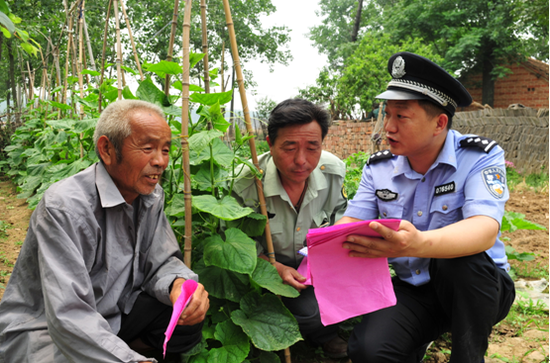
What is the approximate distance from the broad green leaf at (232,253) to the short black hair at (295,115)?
1.99 ft

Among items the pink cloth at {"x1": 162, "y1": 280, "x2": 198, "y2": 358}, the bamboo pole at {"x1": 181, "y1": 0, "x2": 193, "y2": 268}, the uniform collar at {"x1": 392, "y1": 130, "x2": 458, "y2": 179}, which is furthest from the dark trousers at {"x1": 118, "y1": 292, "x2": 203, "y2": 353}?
the uniform collar at {"x1": 392, "y1": 130, "x2": 458, "y2": 179}

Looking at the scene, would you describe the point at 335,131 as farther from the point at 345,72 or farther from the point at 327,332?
the point at 327,332

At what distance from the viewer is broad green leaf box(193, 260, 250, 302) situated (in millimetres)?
1929

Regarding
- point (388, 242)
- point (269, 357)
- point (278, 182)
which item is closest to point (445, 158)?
point (388, 242)

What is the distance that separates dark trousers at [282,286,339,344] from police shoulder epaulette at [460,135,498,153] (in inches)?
42.3

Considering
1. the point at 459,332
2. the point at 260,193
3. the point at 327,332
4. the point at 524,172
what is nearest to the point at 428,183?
the point at 459,332

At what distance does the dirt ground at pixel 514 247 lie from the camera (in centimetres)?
231

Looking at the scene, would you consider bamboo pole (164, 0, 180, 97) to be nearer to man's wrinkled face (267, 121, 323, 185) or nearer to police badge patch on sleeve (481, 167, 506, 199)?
man's wrinkled face (267, 121, 323, 185)

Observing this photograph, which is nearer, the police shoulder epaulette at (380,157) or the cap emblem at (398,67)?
the cap emblem at (398,67)

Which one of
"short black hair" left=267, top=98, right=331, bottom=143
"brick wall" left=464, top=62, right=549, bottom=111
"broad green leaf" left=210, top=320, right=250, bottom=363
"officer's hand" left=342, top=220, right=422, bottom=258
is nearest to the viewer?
"officer's hand" left=342, top=220, right=422, bottom=258

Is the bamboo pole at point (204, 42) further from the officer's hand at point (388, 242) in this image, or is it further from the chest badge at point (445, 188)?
the chest badge at point (445, 188)

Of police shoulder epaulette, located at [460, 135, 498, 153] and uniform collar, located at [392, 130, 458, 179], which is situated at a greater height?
police shoulder epaulette, located at [460, 135, 498, 153]

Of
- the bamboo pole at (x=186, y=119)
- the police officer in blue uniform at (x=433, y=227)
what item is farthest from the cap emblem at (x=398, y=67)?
the bamboo pole at (x=186, y=119)

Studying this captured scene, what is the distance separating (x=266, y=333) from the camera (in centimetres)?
183
